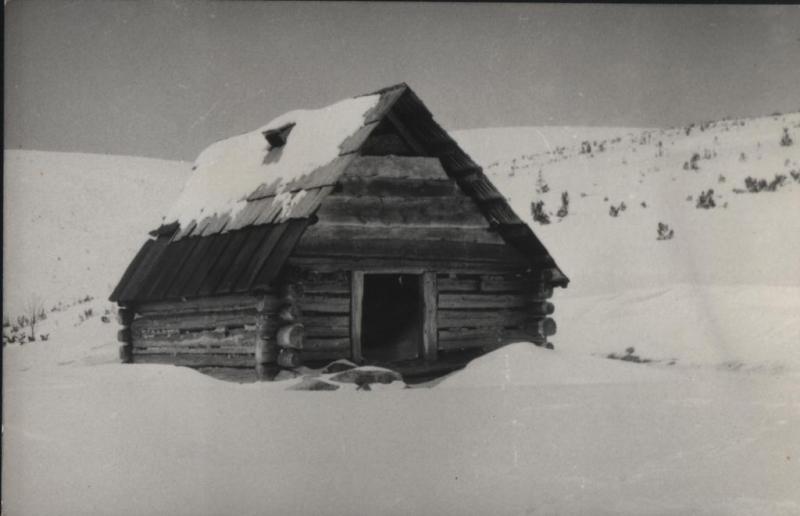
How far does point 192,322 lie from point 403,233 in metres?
3.47

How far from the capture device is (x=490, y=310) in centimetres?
1389

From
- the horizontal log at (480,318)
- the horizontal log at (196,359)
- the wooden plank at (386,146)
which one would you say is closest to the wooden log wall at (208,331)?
the horizontal log at (196,359)

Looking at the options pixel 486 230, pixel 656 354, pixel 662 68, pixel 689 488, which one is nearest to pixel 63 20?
pixel 486 230

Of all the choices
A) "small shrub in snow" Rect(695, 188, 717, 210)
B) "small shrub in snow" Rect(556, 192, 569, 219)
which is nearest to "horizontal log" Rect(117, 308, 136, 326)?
"small shrub in snow" Rect(695, 188, 717, 210)

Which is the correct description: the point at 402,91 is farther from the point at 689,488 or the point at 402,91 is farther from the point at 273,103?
the point at 689,488

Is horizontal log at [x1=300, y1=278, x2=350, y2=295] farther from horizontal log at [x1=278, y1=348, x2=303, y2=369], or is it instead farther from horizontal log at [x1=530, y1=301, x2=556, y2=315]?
horizontal log at [x1=530, y1=301, x2=556, y2=315]

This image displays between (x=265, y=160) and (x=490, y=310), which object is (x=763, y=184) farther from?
(x=265, y=160)

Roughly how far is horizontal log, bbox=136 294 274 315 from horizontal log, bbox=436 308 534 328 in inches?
108

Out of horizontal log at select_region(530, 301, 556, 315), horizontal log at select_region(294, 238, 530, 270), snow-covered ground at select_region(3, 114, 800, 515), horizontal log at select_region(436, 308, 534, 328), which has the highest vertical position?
horizontal log at select_region(294, 238, 530, 270)

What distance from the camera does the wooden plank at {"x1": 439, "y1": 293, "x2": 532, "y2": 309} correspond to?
529 inches

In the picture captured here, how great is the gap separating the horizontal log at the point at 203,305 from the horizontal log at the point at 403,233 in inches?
48.2

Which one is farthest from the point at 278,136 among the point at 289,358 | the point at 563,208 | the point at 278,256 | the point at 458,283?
the point at 563,208

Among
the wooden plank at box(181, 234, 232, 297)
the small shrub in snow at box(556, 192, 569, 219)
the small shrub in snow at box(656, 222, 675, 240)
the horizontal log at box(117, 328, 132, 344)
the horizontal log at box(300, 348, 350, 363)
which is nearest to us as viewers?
the horizontal log at box(300, 348, 350, 363)

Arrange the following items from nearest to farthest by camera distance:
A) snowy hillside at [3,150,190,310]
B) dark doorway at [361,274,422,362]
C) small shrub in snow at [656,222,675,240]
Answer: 1. snowy hillside at [3,150,190,310]
2. dark doorway at [361,274,422,362]
3. small shrub in snow at [656,222,675,240]
